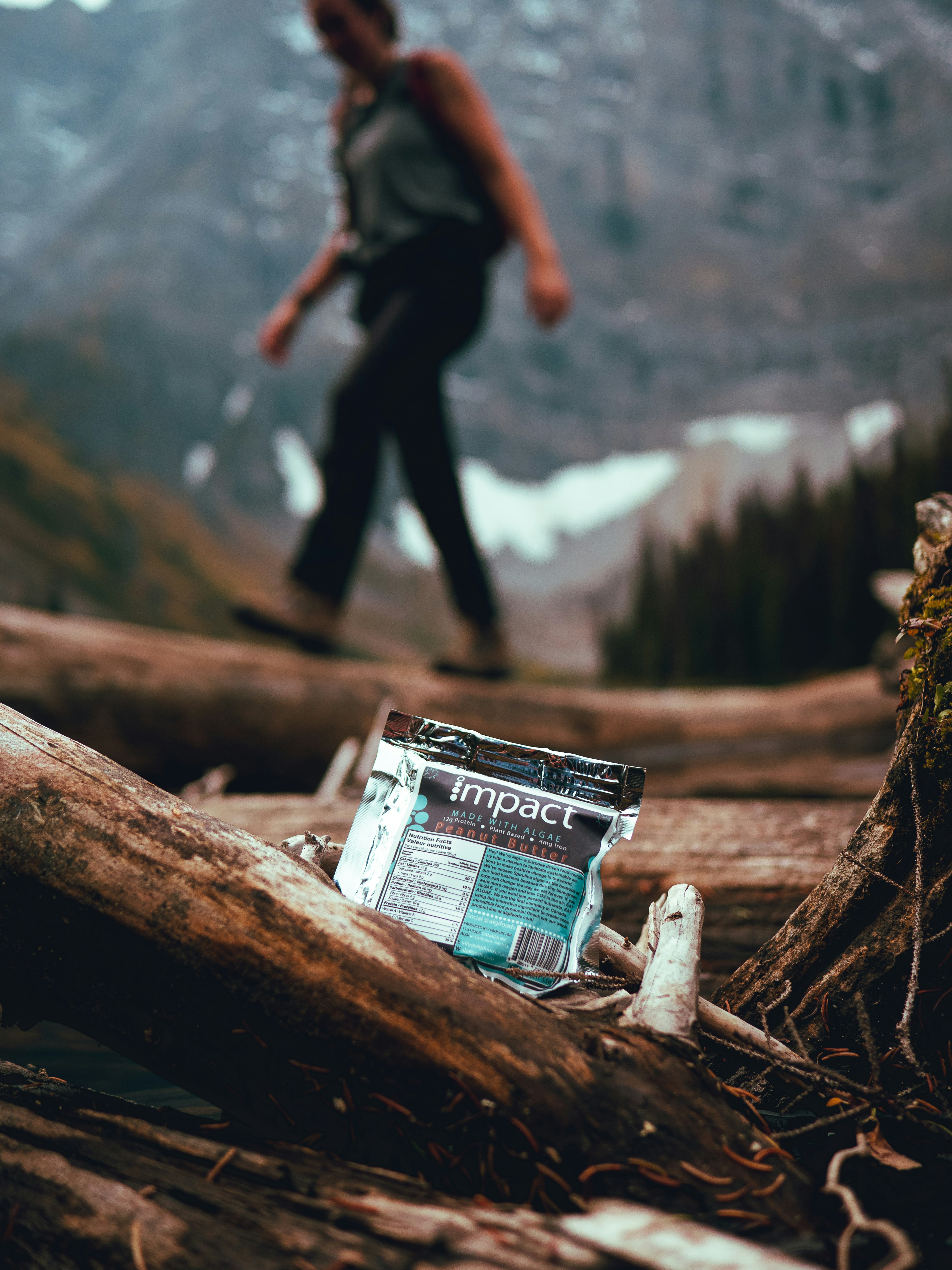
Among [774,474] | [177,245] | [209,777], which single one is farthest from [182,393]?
[209,777]

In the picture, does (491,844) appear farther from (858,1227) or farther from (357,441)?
(357,441)

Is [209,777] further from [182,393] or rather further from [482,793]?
[182,393]

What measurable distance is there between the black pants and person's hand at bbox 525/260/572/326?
0.15 m

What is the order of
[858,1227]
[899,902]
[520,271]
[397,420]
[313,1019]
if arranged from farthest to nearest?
1. [520,271]
2. [397,420]
3. [899,902]
4. [313,1019]
5. [858,1227]

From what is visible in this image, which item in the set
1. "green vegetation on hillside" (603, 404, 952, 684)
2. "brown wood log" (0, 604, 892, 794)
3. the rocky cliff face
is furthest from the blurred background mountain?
"brown wood log" (0, 604, 892, 794)

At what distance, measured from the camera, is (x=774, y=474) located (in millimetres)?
9320

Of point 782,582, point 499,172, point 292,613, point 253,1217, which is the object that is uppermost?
point 782,582

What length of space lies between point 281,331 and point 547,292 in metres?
1.06

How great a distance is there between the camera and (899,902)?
0.69 meters

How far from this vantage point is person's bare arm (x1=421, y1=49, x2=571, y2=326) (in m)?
2.00

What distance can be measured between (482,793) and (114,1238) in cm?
43

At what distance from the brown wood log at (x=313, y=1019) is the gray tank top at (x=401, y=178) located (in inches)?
74.0

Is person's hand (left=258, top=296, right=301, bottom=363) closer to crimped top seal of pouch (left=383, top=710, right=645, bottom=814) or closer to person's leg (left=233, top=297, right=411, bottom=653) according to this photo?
person's leg (left=233, top=297, right=411, bottom=653)

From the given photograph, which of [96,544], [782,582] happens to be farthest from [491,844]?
[96,544]
